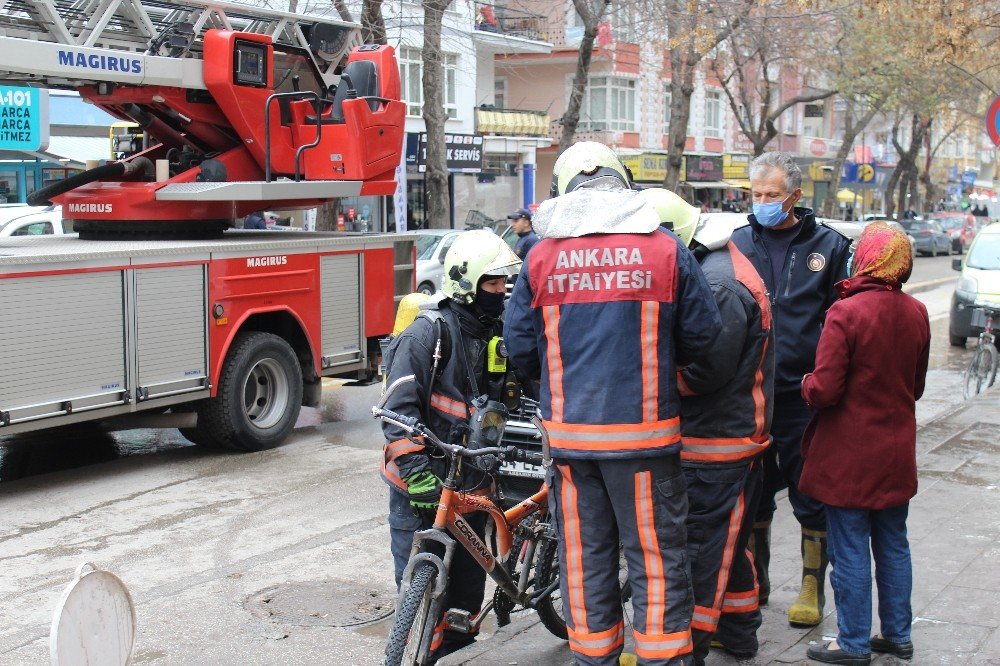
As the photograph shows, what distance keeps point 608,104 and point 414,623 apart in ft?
135

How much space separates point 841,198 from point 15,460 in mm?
59432

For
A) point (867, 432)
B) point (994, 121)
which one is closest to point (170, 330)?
point (867, 432)

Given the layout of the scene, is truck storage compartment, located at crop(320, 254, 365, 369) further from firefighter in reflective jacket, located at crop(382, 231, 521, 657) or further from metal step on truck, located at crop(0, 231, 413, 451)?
firefighter in reflective jacket, located at crop(382, 231, 521, 657)

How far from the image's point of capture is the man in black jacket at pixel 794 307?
17.3 ft

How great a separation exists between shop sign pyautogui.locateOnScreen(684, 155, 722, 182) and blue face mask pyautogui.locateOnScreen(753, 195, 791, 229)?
140 ft

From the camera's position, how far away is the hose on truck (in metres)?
9.80

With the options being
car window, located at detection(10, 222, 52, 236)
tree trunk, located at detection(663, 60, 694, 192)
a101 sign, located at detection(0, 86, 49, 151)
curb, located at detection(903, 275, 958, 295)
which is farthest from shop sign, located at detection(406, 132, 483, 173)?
car window, located at detection(10, 222, 52, 236)

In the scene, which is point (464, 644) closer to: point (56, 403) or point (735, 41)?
point (56, 403)

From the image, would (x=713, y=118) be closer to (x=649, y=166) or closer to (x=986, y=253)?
(x=649, y=166)

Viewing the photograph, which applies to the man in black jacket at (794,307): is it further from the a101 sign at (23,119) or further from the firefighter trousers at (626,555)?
the a101 sign at (23,119)

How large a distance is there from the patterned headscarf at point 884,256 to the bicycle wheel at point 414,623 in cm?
207

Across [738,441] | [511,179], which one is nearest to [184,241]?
[738,441]

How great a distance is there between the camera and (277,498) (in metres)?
8.18

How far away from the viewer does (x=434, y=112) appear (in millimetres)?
20406
